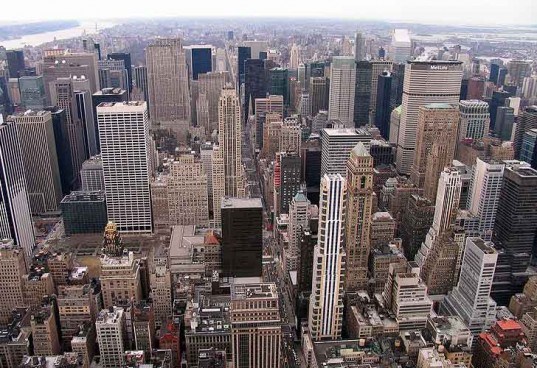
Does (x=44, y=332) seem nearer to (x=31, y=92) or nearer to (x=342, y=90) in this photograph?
(x=31, y=92)

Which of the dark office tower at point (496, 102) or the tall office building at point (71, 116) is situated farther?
the dark office tower at point (496, 102)

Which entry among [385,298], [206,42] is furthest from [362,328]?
[206,42]

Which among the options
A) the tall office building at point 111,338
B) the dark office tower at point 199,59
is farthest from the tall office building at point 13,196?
the dark office tower at point 199,59

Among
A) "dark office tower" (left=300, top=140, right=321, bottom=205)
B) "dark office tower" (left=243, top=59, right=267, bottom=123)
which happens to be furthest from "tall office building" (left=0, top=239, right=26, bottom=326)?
"dark office tower" (left=243, top=59, right=267, bottom=123)

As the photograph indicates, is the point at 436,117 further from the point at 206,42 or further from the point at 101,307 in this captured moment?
the point at 206,42

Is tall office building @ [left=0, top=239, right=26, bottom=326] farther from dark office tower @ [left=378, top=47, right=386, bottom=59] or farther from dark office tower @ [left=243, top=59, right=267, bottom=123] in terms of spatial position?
dark office tower @ [left=378, top=47, right=386, bottom=59]

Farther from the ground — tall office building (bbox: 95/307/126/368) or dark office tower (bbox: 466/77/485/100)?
dark office tower (bbox: 466/77/485/100)

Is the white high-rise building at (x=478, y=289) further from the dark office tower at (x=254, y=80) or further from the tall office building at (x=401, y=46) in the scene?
the dark office tower at (x=254, y=80)

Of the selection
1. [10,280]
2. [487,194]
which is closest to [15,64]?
[10,280]
